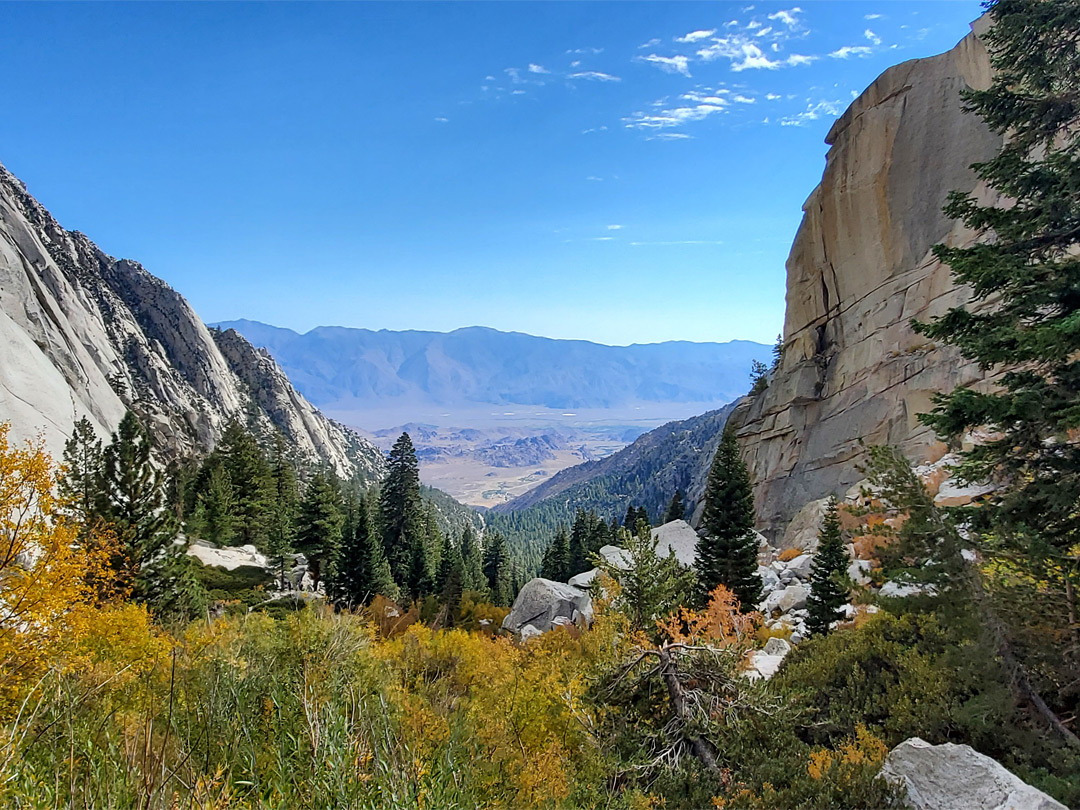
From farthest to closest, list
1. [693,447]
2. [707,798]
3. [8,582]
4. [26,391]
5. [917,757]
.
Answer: [693,447]
[26,391]
[8,582]
[707,798]
[917,757]

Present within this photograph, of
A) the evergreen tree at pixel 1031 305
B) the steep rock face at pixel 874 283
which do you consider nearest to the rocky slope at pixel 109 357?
the evergreen tree at pixel 1031 305

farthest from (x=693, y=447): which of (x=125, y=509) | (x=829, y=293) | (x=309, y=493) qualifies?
(x=125, y=509)

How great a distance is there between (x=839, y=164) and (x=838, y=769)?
43779 mm

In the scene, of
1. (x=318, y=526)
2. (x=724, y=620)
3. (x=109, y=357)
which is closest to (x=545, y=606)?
(x=724, y=620)

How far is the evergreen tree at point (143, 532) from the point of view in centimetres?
2127

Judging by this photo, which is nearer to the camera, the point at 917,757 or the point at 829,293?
the point at 917,757

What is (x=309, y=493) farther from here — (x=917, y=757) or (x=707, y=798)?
(x=917, y=757)

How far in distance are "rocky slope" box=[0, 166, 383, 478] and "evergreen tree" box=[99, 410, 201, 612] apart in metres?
8.64

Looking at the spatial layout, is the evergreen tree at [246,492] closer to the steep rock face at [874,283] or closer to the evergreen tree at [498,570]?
the evergreen tree at [498,570]

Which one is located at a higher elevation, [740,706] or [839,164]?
[839,164]

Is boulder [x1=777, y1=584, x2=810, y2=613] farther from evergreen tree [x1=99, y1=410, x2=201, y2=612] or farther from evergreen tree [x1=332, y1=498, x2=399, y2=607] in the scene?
evergreen tree [x1=332, y1=498, x2=399, y2=607]

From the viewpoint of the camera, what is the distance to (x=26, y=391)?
40188 millimetres

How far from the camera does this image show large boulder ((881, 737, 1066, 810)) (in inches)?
220

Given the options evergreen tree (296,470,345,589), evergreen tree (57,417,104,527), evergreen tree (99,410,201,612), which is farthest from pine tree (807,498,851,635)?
evergreen tree (296,470,345,589)
